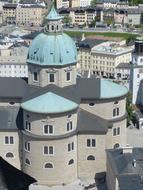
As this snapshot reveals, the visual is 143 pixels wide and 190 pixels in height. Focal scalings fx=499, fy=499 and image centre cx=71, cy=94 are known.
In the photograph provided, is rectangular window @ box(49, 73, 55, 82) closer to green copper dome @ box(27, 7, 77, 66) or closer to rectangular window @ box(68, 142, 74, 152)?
green copper dome @ box(27, 7, 77, 66)

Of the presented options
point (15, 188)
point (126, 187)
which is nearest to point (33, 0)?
point (126, 187)

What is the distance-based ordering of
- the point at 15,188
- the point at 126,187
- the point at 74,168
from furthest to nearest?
1. the point at 74,168
2. the point at 126,187
3. the point at 15,188

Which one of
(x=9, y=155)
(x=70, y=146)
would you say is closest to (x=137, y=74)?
(x=70, y=146)

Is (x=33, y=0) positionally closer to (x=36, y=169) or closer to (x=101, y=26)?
(x=101, y=26)

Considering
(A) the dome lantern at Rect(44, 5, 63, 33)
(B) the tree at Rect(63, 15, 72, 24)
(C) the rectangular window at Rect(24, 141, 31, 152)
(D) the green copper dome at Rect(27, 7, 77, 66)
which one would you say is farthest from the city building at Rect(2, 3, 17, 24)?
(C) the rectangular window at Rect(24, 141, 31, 152)

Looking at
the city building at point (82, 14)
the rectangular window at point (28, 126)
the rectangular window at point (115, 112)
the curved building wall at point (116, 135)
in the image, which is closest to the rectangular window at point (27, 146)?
the rectangular window at point (28, 126)

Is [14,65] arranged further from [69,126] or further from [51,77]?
[69,126]
